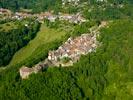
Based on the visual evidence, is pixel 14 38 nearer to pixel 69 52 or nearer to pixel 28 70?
pixel 69 52

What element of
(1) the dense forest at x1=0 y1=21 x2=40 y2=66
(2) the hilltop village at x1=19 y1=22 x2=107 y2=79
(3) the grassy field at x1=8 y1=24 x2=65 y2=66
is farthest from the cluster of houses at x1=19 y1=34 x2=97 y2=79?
(1) the dense forest at x1=0 y1=21 x2=40 y2=66

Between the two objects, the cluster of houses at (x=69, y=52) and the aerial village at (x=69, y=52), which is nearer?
the cluster of houses at (x=69, y=52)

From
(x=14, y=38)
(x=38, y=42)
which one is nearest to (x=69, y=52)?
(x=38, y=42)

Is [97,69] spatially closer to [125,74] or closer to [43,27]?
[125,74]

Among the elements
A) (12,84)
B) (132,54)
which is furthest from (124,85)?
(12,84)

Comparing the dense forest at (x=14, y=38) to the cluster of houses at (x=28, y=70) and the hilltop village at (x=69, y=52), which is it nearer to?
the hilltop village at (x=69, y=52)

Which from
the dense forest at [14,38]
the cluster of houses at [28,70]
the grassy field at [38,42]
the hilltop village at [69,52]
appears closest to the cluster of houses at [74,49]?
the hilltop village at [69,52]
